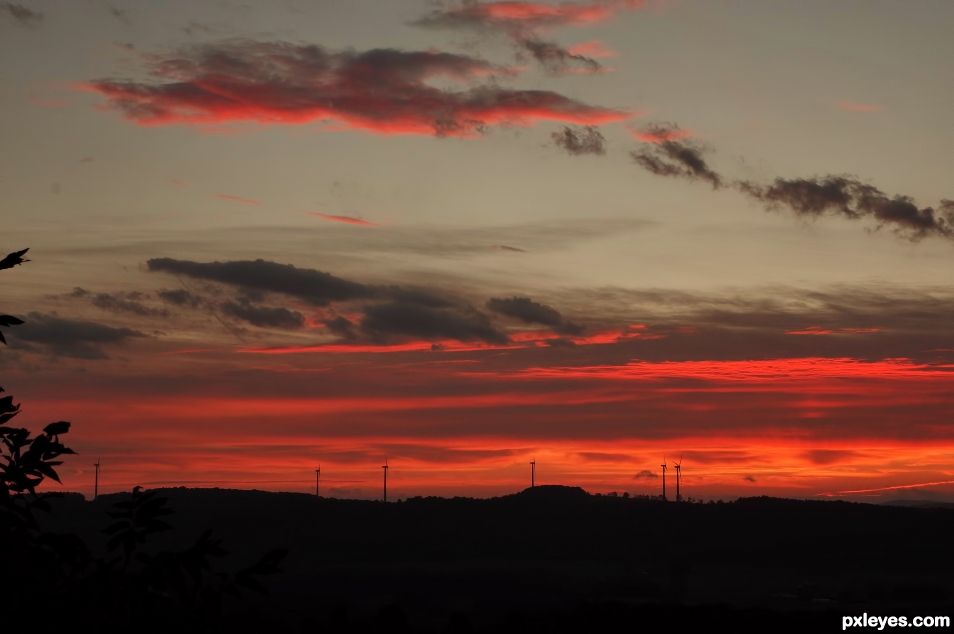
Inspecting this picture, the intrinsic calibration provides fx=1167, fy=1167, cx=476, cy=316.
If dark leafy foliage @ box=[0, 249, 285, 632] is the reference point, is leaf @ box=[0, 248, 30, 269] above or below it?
above

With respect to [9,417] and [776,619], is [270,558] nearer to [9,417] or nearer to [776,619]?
[9,417]

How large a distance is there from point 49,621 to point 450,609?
184243 millimetres

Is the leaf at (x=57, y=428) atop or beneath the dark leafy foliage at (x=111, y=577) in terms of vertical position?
atop

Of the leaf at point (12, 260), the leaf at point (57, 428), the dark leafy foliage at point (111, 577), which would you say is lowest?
the dark leafy foliage at point (111, 577)

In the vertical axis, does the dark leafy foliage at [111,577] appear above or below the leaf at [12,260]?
below

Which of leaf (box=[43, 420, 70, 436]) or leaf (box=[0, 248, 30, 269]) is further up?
leaf (box=[0, 248, 30, 269])

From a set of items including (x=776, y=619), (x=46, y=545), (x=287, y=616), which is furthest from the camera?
(x=287, y=616)

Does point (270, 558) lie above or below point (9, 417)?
below

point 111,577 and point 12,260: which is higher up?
point 12,260

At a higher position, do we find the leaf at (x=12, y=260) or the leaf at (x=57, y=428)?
the leaf at (x=12, y=260)

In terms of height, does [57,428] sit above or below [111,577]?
above

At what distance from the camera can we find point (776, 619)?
132625 mm

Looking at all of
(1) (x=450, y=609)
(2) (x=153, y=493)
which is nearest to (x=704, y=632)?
(1) (x=450, y=609)

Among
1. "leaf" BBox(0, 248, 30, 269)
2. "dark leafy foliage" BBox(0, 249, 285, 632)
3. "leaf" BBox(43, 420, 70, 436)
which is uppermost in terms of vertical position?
"leaf" BBox(0, 248, 30, 269)
